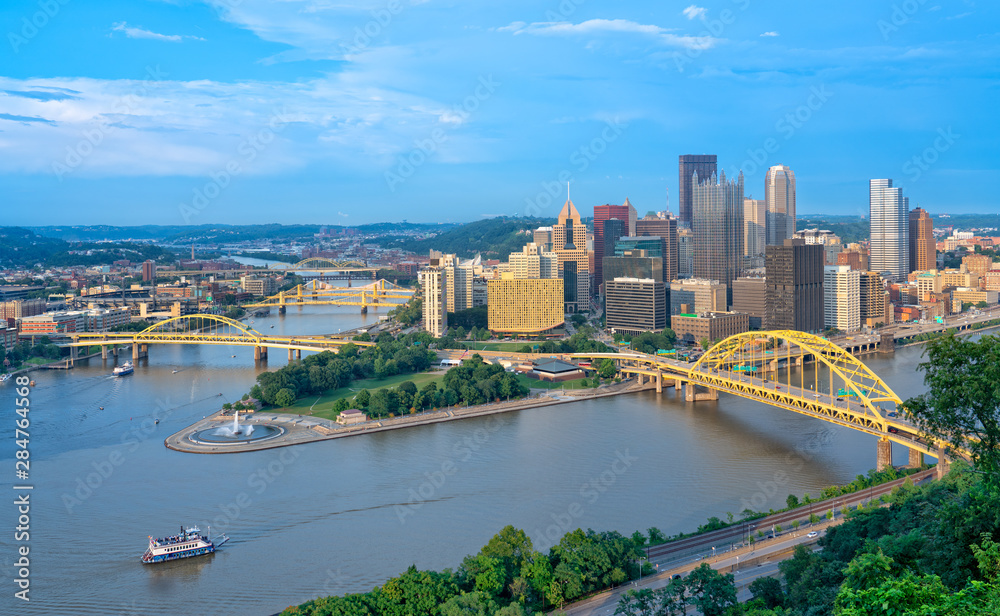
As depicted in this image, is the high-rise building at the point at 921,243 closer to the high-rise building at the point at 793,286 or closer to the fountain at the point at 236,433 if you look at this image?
the high-rise building at the point at 793,286

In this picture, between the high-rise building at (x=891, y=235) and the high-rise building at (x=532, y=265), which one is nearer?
the high-rise building at (x=532, y=265)

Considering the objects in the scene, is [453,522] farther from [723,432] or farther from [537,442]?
[723,432]

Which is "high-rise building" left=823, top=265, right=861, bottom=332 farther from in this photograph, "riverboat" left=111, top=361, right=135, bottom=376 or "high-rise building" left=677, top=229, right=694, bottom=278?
"riverboat" left=111, top=361, right=135, bottom=376

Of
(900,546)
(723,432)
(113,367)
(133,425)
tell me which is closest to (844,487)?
(723,432)

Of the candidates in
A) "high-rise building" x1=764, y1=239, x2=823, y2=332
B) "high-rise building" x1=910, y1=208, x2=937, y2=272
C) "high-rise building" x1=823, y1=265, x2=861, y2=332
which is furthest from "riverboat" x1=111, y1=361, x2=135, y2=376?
"high-rise building" x1=910, y1=208, x2=937, y2=272

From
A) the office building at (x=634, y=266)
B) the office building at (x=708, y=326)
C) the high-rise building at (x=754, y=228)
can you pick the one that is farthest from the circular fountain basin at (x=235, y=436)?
the high-rise building at (x=754, y=228)

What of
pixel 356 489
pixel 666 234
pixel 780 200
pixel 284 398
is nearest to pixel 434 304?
pixel 284 398

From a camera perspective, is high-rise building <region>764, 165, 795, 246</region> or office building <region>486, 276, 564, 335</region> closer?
office building <region>486, 276, 564, 335</region>
